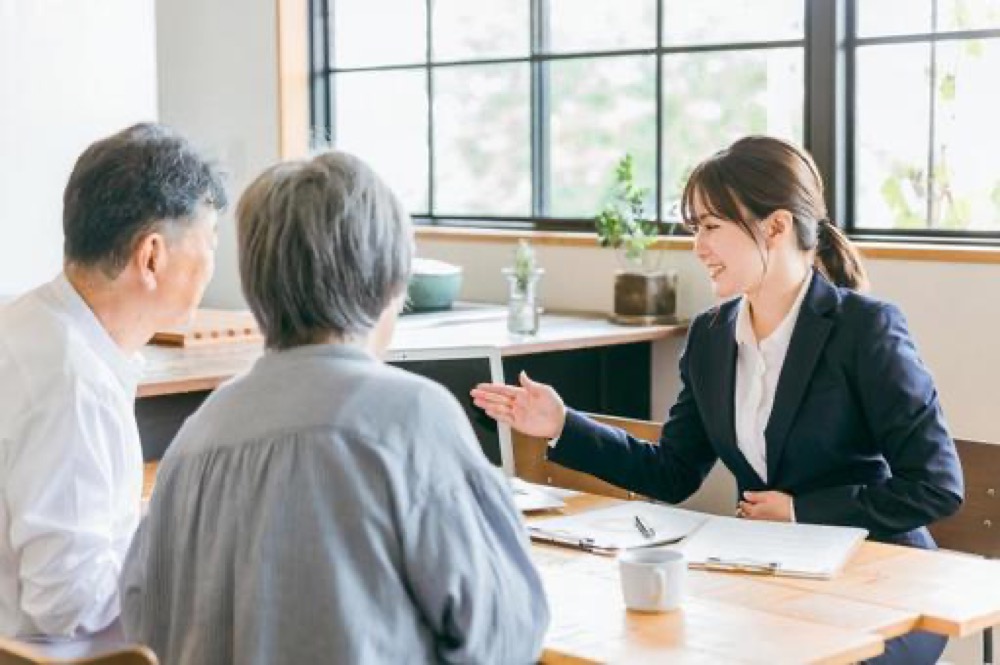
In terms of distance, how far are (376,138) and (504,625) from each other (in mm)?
4381

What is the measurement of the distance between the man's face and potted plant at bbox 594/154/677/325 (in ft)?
8.20

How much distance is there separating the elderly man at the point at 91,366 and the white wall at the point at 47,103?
248 centimetres

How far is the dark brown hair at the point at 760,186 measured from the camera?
2.87 meters

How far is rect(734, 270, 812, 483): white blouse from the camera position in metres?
2.91

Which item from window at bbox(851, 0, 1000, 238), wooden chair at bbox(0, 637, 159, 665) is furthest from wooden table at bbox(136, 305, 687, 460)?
wooden chair at bbox(0, 637, 159, 665)

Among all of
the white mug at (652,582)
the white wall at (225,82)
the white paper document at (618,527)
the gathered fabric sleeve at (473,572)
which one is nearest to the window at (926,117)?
the white paper document at (618,527)

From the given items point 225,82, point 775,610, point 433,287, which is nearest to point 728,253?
point 775,610

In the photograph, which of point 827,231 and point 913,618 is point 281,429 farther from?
point 827,231

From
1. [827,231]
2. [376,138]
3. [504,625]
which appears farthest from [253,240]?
[376,138]

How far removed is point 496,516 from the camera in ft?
5.61

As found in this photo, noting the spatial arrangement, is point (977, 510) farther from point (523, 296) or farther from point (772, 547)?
point (523, 296)

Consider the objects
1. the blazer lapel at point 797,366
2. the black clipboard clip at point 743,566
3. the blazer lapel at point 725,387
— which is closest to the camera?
the black clipboard clip at point 743,566

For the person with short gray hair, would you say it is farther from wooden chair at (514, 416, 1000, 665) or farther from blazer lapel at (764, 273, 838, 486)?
wooden chair at (514, 416, 1000, 665)

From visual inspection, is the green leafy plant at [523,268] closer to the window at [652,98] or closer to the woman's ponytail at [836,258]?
the window at [652,98]
